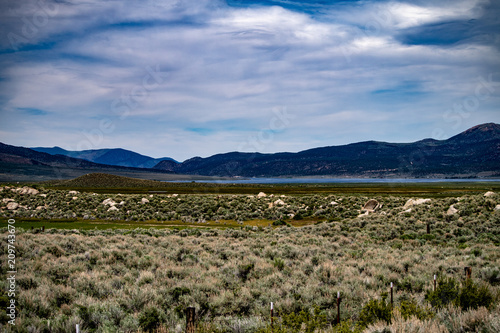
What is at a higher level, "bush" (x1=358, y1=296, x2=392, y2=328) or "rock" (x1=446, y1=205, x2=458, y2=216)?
"bush" (x1=358, y1=296, x2=392, y2=328)

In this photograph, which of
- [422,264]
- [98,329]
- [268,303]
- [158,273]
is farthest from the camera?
[422,264]

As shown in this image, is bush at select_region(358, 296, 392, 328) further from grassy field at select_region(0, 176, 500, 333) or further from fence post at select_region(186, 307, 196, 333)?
fence post at select_region(186, 307, 196, 333)

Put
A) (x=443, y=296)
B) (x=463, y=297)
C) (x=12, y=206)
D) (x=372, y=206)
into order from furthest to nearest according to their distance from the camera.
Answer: (x=12, y=206) < (x=372, y=206) < (x=443, y=296) < (x=463, y=297)

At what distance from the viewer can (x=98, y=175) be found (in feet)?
458

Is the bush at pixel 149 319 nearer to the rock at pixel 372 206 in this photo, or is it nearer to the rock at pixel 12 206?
the rock at pixel 372 206

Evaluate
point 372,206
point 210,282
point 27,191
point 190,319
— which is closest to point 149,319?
point 190,319

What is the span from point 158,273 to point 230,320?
4.57 meters

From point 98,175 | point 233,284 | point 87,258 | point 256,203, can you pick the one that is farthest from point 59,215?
point 98,175

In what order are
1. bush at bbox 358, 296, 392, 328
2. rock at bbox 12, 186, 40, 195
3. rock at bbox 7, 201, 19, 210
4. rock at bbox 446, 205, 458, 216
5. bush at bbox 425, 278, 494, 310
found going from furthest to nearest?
rock at bbox 12, 186, 40, 195 < rock at bbox 7, 201, 19, 210 < rock at bbox 446, 205, 458, 216 < bush at bbox 425, 278, 494, 310 < bush at bbox 358, 296, 392, 328

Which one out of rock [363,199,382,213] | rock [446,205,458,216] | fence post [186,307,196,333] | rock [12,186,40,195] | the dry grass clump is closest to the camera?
fence post [186,307,196,333]

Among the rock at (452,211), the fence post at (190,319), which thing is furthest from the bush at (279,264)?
the rock at (452,211)

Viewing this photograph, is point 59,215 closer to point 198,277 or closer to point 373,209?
point 198,277

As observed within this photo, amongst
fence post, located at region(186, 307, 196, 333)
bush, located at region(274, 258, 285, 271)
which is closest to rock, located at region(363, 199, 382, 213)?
bush, located at region(274, 258, 285, 271)

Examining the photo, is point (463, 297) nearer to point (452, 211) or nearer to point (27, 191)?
point (452, 211)
